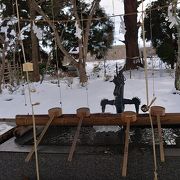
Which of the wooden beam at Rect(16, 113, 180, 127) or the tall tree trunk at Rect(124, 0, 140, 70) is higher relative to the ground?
the tall tree trunk at Rect(124, 0, 140, 70)

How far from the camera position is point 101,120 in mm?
2012

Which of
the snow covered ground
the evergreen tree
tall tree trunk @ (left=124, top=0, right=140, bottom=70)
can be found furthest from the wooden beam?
the evergreen tree

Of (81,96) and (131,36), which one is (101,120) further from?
(131,36)

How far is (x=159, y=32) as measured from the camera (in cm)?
854

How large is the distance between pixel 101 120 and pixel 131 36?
7055 mm

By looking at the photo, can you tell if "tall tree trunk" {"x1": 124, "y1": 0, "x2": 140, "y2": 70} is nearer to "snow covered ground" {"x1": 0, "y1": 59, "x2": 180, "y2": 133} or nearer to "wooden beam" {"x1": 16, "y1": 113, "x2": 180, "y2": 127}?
"snow covered ground" {"x1": 0, "y1": 59, "x2": 180, "y2": 133}

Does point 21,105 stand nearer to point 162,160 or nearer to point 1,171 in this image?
point 1,171

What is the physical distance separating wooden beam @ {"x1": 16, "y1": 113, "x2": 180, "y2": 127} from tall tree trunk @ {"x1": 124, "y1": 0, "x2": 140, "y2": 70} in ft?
20.4

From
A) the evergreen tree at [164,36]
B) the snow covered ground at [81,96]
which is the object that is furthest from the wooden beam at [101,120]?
the evergreen tree at [164,36]

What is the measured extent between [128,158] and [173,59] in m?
7.02

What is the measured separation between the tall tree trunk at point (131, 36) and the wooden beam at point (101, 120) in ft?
20.4

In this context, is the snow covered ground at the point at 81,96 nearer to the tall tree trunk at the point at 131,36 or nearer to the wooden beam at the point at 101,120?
the tall tree trunk at the point at 131,36

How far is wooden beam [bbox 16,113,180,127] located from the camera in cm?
194

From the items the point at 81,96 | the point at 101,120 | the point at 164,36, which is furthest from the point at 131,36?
the point at 101,120
